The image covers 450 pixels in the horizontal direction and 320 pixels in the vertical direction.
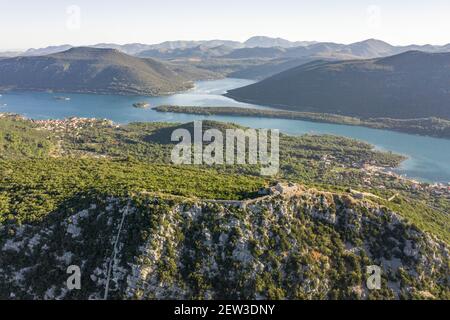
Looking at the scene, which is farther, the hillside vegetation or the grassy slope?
the grassy slope

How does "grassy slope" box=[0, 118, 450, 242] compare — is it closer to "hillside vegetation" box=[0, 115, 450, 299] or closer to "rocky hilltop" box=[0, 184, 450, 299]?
"hillside vegetation" box=[0, 115, 450, 299]

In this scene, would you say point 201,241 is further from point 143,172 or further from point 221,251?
point 143,172

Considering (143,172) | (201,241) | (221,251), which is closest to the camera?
(221,251)

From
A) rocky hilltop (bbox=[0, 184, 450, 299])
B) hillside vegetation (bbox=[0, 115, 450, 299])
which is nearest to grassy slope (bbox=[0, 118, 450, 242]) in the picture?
hillside vegetation (bbox=[0, 115, 450, 299])

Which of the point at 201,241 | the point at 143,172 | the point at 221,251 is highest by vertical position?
the point at 143,172

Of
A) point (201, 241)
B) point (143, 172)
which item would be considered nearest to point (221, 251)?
point (201, 241)

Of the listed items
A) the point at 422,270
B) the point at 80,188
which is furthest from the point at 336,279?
the point at 80,188

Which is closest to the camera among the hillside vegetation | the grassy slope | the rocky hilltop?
the rocky hilltop

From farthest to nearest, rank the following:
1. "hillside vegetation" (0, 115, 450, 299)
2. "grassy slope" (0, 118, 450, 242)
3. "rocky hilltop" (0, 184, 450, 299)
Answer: "grassy slope" (0, 118, 450, 242)
"hillside vegetation" (0, 115, 450, 299)
"rocky hilltop" (0, 184, 450, 299)

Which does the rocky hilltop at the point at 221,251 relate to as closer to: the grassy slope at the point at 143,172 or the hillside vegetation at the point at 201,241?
the hillside vegetation at the point at 201,241
